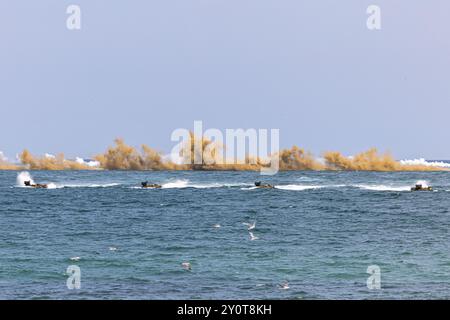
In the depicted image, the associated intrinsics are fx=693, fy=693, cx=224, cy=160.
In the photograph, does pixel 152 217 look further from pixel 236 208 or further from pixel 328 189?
pixel 328 189

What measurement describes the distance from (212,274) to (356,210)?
43271 millimetres

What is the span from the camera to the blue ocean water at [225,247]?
108 feet

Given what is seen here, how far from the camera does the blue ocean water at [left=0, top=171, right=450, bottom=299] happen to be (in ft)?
108

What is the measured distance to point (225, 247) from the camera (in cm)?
4800

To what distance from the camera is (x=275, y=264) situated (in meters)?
40.4

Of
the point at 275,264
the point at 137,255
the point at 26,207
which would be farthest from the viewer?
the point at 26,207

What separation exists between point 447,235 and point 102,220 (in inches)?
1280

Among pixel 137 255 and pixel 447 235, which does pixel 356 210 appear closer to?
pixel 447 235
